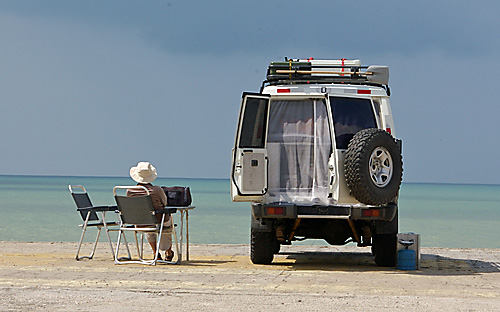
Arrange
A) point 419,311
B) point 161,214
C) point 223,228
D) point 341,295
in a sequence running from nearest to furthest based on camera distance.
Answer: point 419,311
point 341,295
point 161,214
point 223,228

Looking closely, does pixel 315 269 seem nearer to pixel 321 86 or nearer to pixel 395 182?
pixel 395 182

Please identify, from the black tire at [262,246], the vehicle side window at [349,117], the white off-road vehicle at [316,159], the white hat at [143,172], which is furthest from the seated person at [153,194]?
the vehicle side window at [349,117]

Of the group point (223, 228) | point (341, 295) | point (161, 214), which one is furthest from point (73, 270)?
point (223, 228)

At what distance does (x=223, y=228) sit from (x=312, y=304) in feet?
51.4

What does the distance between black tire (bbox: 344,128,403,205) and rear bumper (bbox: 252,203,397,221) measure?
0.62ft

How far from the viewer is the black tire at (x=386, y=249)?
10344mm

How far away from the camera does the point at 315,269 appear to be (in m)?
10.0

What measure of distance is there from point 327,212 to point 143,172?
2.49 meters

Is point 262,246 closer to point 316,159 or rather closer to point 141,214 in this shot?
point 316,159

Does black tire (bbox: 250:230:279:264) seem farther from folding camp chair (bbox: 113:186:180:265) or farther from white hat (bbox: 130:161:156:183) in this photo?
white hat (bbox: 130:161:156:183)

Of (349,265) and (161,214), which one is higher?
(161,214)

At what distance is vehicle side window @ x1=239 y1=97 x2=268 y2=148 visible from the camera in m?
10.0

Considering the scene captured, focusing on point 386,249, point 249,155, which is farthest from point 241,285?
point 386,249

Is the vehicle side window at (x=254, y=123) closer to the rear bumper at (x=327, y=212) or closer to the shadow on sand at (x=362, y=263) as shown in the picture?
the rear bumper at (x=327, y=212)
